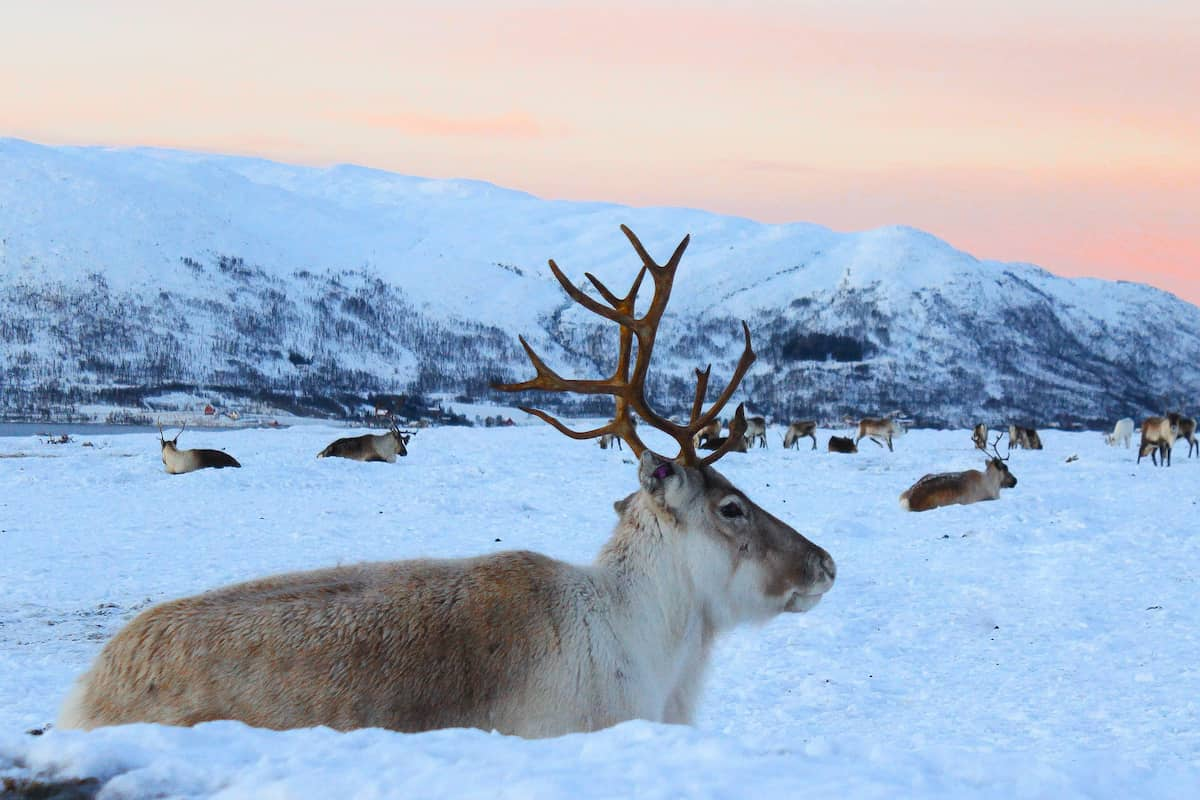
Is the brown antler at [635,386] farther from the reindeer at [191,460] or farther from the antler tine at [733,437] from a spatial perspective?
the reindeer at [191,460]

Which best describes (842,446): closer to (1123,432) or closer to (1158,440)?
(1158,440)

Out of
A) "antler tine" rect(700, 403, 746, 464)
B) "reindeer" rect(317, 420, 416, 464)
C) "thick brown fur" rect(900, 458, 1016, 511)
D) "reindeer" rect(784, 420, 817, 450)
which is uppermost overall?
"antler tine" rect(700, 403, 746, 464)

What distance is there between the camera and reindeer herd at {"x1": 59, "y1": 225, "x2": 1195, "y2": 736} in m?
4.23

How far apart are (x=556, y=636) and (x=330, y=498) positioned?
1409cm

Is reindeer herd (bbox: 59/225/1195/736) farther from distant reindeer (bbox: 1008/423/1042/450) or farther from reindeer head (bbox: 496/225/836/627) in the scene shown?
distant reindeer (bbox: 1008/423/1042/450)

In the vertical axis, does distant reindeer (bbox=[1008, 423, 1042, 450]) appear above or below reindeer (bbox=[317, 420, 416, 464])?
above

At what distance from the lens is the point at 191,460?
2266cm

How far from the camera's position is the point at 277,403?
119 meters

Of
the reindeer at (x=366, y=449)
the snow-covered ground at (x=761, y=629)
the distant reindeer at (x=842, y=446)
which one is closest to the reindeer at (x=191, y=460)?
the snow-covered ground at (x=761, y=629)

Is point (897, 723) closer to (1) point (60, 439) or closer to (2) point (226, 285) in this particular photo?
(1) point (60, 439)

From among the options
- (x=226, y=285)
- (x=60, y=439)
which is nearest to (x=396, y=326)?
(x=226, y=285)

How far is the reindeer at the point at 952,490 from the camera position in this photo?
18234mm

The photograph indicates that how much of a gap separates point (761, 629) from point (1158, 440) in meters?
24.6

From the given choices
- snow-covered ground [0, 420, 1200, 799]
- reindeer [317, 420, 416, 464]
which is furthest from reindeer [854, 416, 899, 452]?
reindeer [317, 420, 416, 464]
